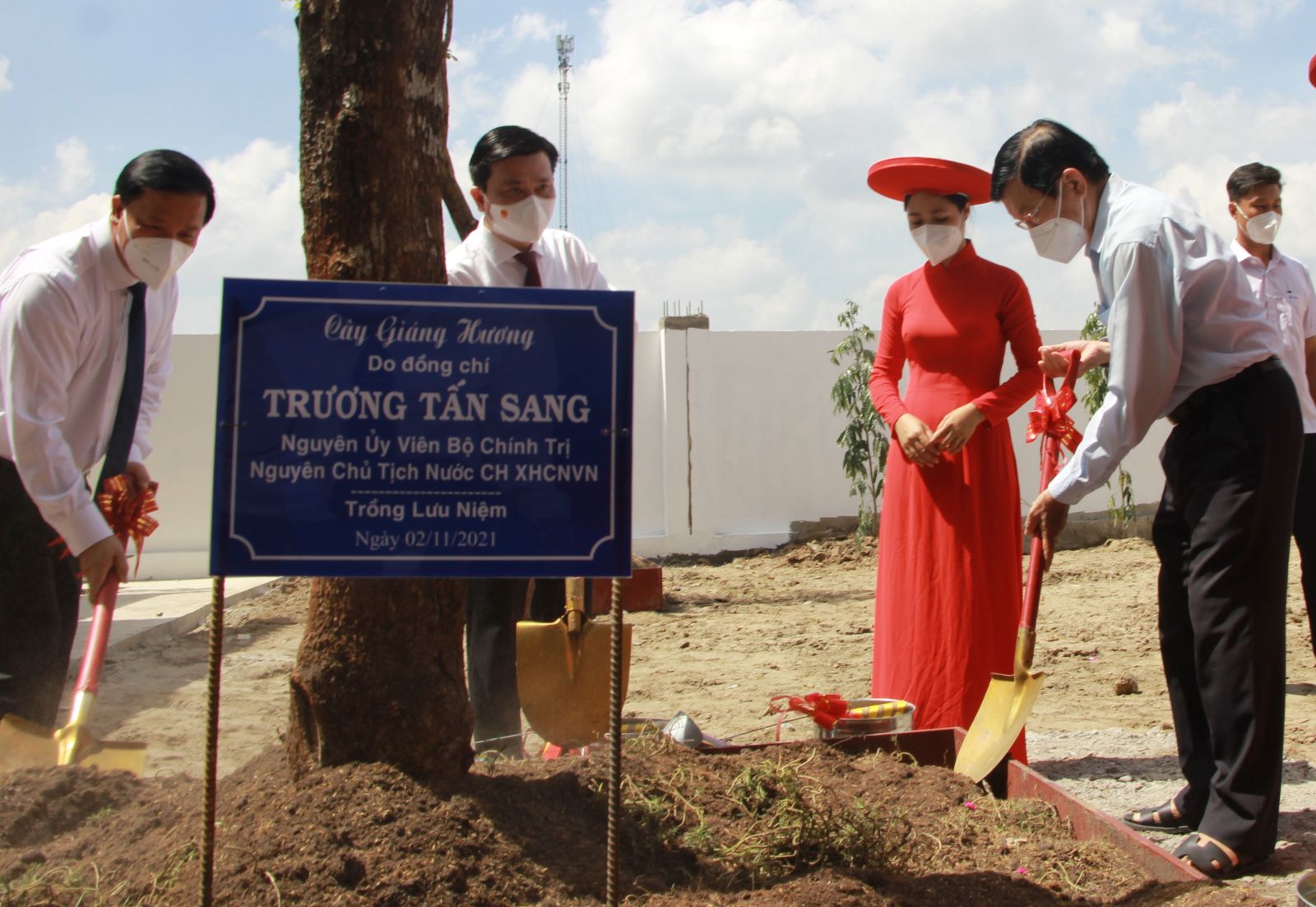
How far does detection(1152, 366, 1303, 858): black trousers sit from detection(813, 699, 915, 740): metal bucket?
102cm

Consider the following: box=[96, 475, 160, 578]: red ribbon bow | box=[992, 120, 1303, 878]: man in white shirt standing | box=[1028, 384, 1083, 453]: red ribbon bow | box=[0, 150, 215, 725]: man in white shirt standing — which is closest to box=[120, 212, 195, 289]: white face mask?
box=[0, 150, 215, 725]: man in white shirt standing

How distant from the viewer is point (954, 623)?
401 centimetres

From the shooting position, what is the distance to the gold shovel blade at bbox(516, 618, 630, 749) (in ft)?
11.2

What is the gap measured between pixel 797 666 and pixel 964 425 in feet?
9.57

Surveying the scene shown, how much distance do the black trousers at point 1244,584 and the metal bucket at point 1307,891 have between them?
1.26ft

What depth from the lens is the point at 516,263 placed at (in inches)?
145

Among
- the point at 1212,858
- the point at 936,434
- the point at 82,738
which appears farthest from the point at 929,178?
the point at 82,738

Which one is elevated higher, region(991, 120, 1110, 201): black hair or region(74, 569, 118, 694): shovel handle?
region(991, 120, 1110, 201): black hair

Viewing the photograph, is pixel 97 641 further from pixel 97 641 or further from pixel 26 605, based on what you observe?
pixel 26 605

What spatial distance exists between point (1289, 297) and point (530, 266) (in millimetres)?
3114

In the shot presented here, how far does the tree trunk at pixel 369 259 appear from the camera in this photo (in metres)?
2.64

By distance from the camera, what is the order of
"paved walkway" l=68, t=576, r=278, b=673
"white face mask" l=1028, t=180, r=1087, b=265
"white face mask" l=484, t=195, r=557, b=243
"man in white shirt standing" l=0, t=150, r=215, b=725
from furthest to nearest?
1. "paved walkway" l=68, t=576, r=278, b=673
2. "white face mask" l=484, t=195, r=557, b=243
3. "white face mask" l=1028, t=180, r=1087, b=265
4. "man in white shirt standing" l=0, t=150, r=215, b=725

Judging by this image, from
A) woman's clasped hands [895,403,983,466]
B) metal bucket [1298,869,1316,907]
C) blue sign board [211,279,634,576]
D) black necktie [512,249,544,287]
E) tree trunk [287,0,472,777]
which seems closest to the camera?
blue sign board [211,279,634,576]

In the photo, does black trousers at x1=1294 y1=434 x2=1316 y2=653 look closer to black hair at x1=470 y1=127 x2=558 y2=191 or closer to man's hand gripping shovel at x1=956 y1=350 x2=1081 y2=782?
man's hand gripping shovel at x1=956 y1=350 x2=1081 y2=782
